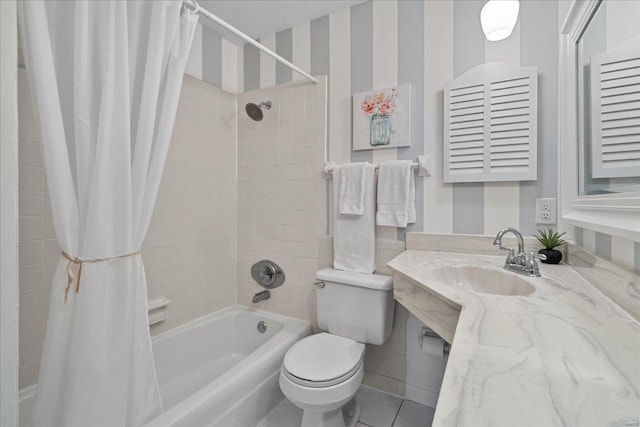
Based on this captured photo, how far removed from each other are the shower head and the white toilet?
1.19 meters

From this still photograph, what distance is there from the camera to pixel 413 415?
4.99 ft

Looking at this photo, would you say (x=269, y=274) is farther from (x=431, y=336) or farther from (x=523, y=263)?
(x=523, y=263)

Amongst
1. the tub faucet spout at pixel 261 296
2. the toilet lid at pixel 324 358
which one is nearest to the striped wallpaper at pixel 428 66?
the toilet lid at pixel 324 358

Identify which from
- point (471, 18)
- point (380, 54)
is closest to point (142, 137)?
point (380, 54)

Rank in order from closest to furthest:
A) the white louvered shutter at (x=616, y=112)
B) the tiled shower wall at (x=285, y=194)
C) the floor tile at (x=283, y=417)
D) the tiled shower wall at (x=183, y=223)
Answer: the white louvered shutter at (x=616, y=112) < the tiled shower wall at (x=183, y=223) < the floor tile at (x=283, y=417) < the tiled shower wall at (x=285, y=194)

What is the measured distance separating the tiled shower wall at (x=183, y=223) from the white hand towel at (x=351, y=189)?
3.10 ft

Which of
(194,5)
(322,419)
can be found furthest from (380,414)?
(194,5)

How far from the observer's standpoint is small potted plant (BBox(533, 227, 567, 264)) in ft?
3.99

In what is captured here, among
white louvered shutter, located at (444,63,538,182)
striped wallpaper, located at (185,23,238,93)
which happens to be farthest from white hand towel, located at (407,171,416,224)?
striped wallpaper, located at (185,23,238,93)

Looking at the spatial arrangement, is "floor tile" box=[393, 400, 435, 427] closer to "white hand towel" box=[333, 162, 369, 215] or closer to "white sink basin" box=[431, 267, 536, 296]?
"white sink basin" box=[431, 267, 536, 296]

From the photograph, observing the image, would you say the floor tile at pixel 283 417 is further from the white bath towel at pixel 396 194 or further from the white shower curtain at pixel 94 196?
the white bath towel at pixel 396 194

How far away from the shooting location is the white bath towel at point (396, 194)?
153cm

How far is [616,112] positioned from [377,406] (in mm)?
1689

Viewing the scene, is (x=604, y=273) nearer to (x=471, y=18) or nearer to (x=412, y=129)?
(x=412, y=129)
